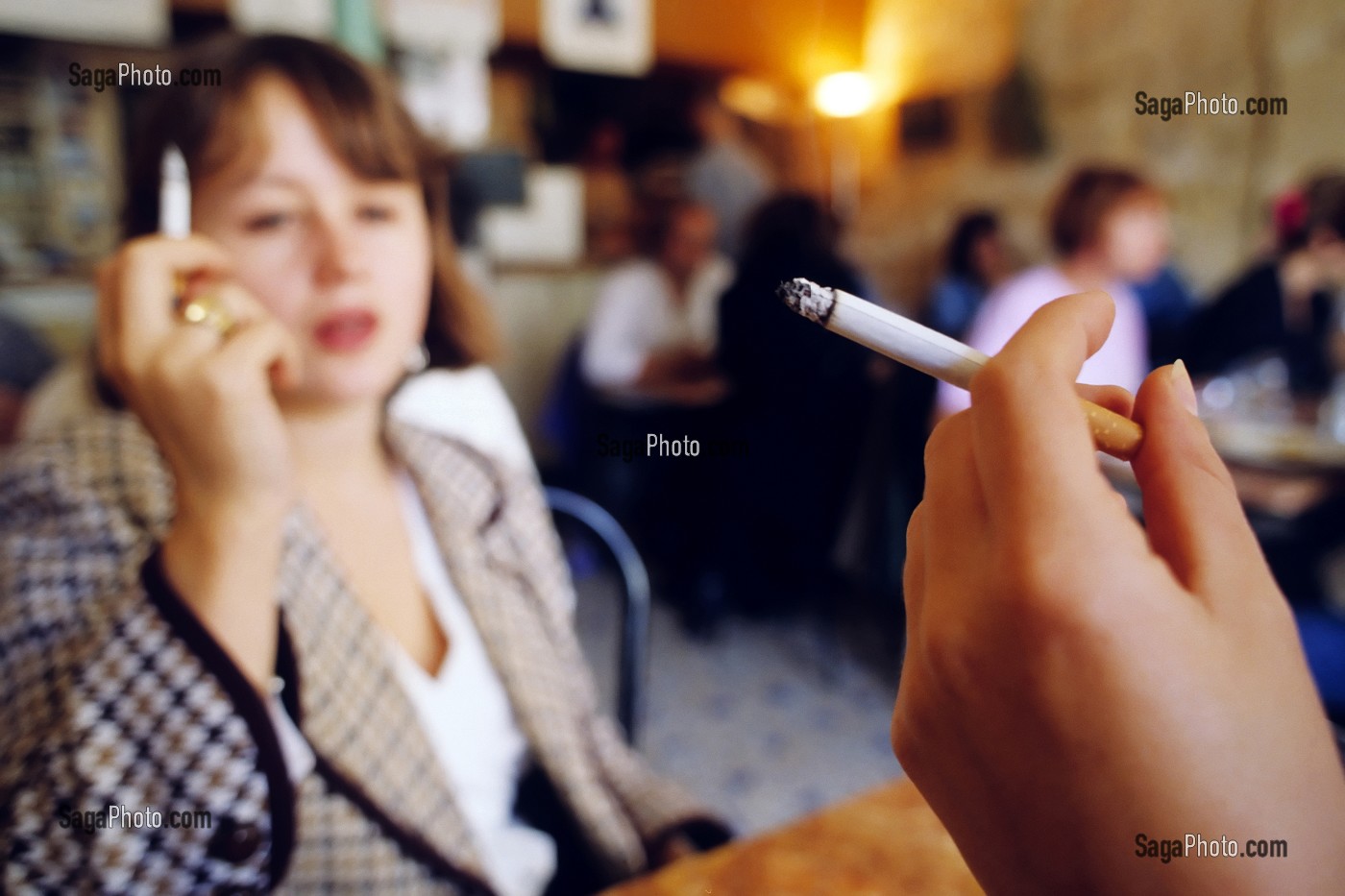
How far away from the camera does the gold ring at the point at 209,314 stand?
432 millimetres

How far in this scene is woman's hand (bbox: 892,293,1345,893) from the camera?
182 millimetres

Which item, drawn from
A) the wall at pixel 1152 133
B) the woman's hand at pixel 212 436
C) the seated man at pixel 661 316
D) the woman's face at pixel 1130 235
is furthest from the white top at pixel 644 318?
the woman's hand at pixel 212 436

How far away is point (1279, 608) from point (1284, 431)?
5.00 ft

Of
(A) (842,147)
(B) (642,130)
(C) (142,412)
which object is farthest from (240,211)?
(A) (842,147)

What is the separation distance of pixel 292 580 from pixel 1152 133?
294 cm

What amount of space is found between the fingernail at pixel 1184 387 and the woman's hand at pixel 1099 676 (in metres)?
0.03

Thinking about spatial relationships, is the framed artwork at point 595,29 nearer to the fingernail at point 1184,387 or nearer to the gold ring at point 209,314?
the gold ring at point 209,314

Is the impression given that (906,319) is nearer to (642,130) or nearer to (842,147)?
(642,130)

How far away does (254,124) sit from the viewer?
1.74 feet
